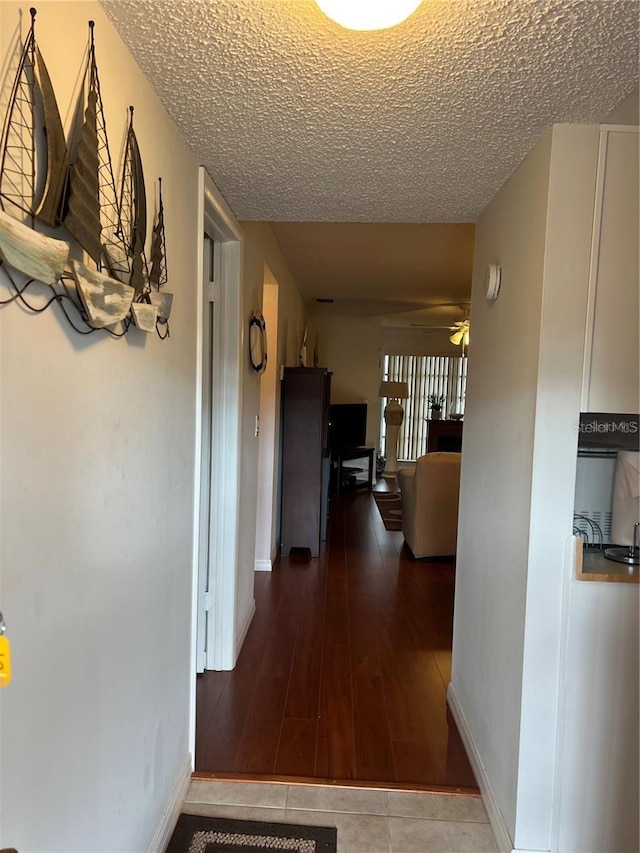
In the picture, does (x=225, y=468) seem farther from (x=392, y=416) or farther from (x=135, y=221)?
(x=392, y=416)

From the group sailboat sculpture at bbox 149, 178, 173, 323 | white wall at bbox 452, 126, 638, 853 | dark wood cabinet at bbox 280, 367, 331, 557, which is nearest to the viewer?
sailboat sculpture at bbox 149, 178, 173, 323

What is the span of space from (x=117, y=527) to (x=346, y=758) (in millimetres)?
1442

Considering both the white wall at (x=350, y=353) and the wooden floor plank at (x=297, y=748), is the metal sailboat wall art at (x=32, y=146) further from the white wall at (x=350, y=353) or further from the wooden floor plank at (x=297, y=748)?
the white wall at (x=350, y=353)

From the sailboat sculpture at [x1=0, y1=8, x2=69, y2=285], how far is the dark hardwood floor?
190 cm

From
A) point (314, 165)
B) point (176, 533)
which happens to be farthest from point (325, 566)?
point (314, 165)

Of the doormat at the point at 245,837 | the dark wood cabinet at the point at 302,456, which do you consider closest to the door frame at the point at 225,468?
the doormat at the point at 245,837

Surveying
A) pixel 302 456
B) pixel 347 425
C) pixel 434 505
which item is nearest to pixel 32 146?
pixel 302 456

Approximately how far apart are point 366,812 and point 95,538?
1.40 m

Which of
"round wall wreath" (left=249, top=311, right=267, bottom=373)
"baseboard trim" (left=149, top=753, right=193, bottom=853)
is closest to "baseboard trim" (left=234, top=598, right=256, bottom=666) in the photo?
"baseboard trim" (left=149, top=753, right=193, bottom=853)

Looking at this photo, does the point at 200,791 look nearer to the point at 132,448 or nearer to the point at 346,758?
the point at 346,758

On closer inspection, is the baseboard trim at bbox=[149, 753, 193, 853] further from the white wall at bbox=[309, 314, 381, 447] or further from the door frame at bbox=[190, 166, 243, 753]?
the white wall at bbox=[309, 314, 381, 447]

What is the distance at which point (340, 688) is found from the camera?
256cm

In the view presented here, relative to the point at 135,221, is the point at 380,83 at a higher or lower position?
higher

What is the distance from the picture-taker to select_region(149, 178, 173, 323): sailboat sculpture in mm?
1376
